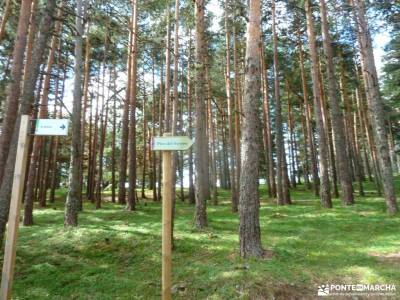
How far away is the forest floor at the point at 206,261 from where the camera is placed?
5.32 meters

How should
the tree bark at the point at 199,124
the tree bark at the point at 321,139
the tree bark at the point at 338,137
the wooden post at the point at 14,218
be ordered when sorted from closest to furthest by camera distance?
the wooden post at the point at 14,218 → the tree bark at the point at 199,124 → the tree bark at the point at 321,139 → the tree bark at the point at 338,137

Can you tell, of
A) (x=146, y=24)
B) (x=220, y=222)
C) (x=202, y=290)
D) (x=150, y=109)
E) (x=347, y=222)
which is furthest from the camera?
(x=150, y=109)

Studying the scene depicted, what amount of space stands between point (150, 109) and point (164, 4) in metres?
11.5

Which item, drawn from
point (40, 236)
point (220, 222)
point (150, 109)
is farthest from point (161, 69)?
point (40, 236)

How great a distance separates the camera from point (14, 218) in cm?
398

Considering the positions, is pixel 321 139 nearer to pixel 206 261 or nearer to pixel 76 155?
pixel 206 261

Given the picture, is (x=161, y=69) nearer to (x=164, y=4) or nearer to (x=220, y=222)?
(x=164, y=4)

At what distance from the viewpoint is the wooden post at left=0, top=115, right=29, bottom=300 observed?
12.6ft

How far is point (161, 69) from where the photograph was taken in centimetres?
2031

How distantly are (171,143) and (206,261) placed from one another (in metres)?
3.46

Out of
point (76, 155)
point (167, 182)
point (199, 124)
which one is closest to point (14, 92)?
point (76, 155)

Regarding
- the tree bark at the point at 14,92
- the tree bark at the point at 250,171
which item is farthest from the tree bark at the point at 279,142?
the tree bark at the point at 14,92

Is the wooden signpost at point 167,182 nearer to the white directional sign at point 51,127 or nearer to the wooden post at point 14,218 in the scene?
the white directional sign at point 51,127

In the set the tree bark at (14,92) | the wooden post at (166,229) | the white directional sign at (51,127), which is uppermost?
the tree bark at (14,92)
